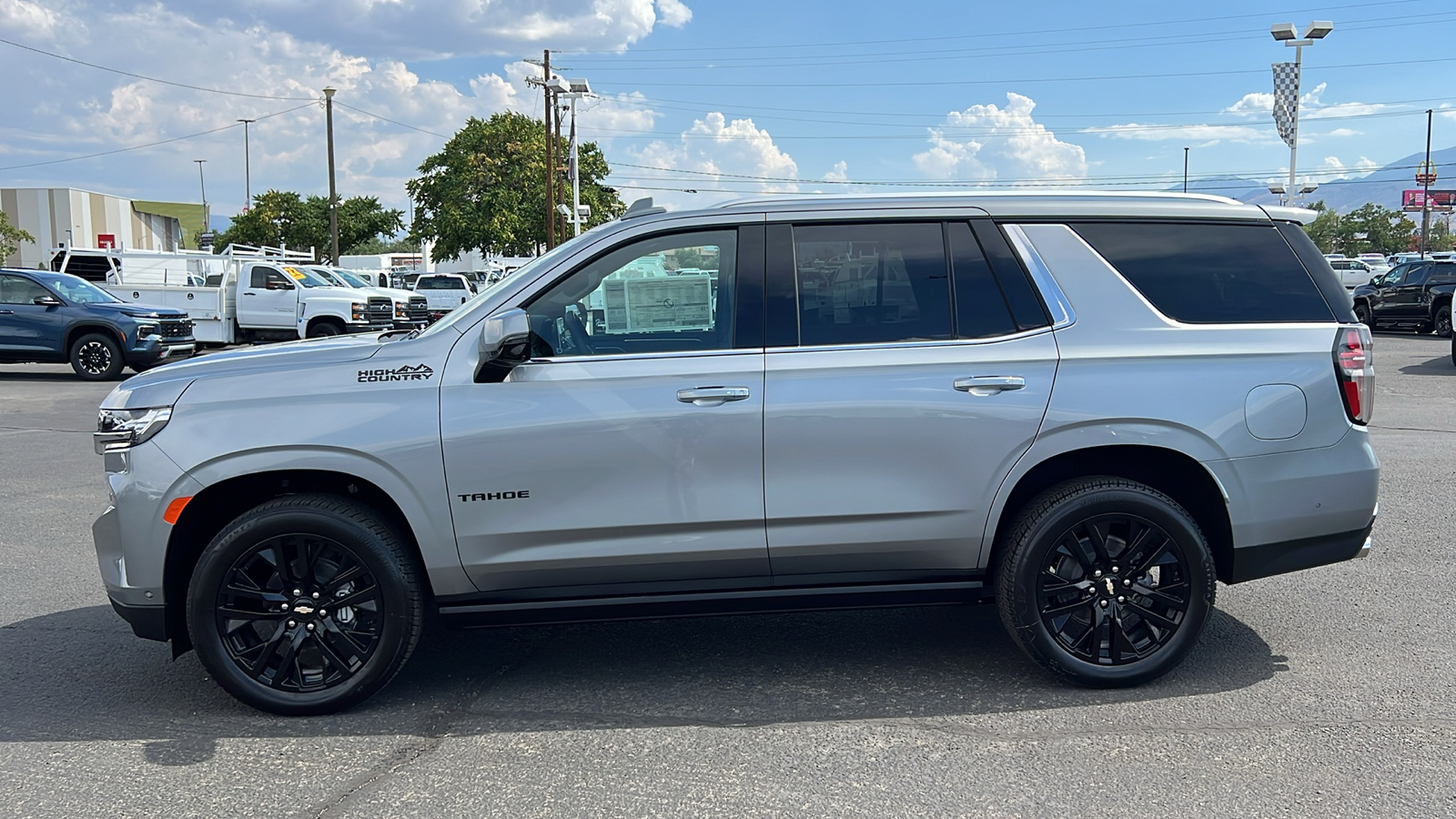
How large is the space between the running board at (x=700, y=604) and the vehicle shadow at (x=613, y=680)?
334 millimetres

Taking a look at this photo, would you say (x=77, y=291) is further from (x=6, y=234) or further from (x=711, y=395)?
(x=6, y=234)

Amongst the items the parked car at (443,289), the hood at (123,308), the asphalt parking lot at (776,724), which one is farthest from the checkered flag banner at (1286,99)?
the asphalt parking lot at (776,724)

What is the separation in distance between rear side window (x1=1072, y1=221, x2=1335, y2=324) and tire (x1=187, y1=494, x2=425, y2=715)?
2.95 meters

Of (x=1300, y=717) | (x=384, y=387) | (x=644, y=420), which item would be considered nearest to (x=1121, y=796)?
(x=1300, y=717)

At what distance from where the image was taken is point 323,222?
7162cm

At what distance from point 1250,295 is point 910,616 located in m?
2.04

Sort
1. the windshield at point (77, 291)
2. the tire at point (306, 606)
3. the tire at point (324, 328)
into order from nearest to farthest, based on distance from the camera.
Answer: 1. the tire at point (306, 606)
2. the windshield at point (77, 291)
3. the tire at point (324, 328)

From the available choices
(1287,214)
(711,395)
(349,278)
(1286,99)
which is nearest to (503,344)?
(711,395)

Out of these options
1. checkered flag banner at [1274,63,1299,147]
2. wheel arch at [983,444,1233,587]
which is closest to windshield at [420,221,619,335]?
wheel arch at [983,444,1233,587]

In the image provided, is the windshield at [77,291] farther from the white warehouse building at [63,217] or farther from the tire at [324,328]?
the white warehouse building at [63,217]

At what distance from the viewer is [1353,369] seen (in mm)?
4293

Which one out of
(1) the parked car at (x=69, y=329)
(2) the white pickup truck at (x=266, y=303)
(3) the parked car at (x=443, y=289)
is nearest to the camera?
(1) the parked car at (x=69, y=329)

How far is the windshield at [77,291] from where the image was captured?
18.3 m

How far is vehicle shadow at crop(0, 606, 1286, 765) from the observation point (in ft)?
13.3
